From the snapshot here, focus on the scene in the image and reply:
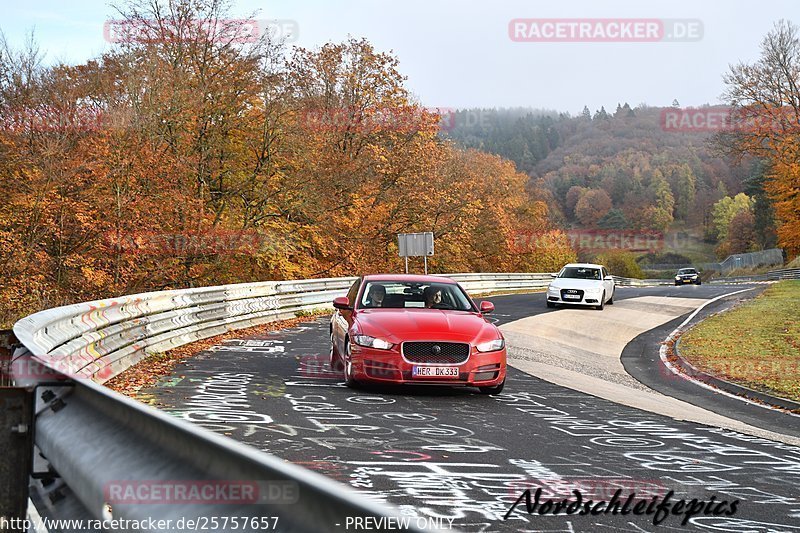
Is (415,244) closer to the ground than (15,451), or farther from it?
farther from it

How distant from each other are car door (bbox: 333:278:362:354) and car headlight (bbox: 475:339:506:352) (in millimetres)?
1862

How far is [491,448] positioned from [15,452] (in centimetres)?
515

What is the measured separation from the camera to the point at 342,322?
1308cm

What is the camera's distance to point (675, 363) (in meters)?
20.5

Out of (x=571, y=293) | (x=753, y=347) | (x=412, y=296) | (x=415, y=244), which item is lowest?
(x=753, y=347)

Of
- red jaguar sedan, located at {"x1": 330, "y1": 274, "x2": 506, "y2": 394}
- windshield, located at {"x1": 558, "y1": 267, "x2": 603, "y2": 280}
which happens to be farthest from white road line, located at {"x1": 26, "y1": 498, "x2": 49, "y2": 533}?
windshield, located at {"x1": 558, "y1": 267, "x2": 603, "y2": 280}

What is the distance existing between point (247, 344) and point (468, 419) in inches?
367

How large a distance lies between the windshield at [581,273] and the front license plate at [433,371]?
23.5 metres

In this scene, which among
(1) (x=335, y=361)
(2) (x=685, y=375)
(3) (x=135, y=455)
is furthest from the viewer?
(2) (x=685, y=375)

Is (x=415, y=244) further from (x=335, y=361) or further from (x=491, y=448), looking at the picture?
(x=491, y=448)

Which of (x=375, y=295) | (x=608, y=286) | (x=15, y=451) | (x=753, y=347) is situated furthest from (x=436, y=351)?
(x=608, y=286)

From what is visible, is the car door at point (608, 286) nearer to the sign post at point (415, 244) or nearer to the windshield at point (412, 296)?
the sign post at point (415, 244)

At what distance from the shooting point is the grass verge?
16531 mm

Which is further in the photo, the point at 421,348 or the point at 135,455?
the point at 421,348
